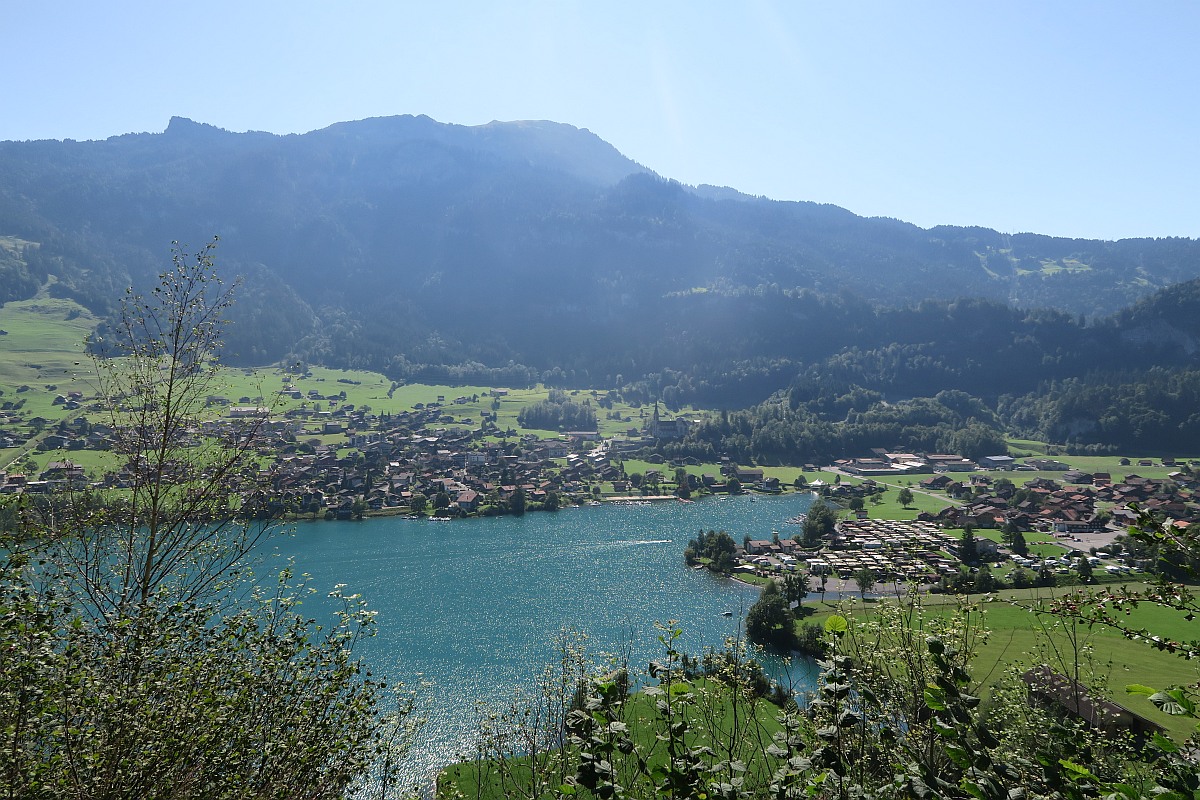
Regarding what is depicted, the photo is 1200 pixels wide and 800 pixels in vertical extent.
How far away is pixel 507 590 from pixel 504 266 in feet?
451

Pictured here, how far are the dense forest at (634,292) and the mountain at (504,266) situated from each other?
64 centimetres

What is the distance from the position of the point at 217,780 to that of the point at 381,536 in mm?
40977

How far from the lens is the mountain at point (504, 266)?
12000cm

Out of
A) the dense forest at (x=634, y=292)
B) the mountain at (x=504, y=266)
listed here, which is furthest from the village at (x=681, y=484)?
the mountain at (x=504, y=266)

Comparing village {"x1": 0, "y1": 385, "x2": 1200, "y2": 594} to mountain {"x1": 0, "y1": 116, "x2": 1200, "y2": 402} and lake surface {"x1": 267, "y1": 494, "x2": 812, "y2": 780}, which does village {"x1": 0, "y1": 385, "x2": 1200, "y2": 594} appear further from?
mountain {"x1": 0, "y1": 116, "x2": 1200, "y2": 402}

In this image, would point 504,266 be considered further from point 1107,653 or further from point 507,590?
point 1107,653

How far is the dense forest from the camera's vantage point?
299 ft

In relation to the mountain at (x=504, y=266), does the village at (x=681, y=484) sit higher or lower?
lower

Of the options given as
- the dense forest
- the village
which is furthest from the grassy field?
the dense forest

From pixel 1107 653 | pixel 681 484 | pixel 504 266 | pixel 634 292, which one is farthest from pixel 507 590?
pixel 504 266

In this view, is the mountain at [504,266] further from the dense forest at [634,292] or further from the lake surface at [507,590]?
the lake surface at [507,590]

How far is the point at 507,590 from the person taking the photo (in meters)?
32.7

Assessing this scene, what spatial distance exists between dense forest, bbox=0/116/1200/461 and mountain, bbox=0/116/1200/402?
64cm

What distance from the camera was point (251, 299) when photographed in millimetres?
126562
